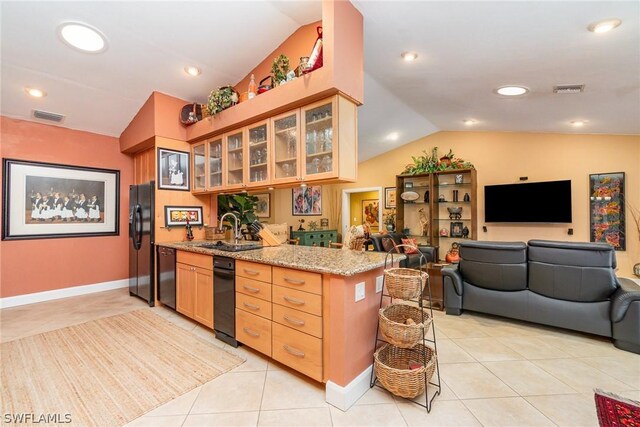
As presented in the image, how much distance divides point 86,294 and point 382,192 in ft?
19.2

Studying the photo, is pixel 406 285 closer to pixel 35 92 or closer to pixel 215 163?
pixel 215 163

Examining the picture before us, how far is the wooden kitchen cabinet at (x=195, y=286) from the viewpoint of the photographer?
2900 mm

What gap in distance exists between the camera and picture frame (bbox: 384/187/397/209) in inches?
253

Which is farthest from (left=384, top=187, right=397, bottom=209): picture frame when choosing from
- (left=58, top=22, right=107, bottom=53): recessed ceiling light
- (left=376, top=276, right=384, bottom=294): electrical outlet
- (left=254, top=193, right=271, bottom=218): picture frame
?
(left=58, top=22, right=107, bottom=53): recessed ceiling light

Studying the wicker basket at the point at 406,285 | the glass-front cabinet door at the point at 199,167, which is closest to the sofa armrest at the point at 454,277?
the wicker basket at the point at 406,285

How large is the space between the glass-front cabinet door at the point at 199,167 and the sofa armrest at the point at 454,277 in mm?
3435

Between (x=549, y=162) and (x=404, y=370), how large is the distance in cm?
493

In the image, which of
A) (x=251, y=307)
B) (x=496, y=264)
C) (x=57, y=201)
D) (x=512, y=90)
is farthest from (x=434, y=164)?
(x=57, y=201)

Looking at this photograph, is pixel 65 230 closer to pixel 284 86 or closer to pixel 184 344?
pixel 184 344

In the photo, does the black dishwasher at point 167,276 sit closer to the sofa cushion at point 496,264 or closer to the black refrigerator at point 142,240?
the black refrigerator at point 142,240

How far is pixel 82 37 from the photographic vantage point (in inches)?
115

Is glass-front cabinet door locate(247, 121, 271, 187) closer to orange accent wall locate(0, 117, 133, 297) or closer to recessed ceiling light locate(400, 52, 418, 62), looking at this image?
recessed ceiling light locate(400, 52, 418, 62)

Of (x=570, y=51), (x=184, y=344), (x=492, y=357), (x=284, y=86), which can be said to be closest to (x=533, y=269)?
(x=492, y=357)

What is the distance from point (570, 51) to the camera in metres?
2.23
